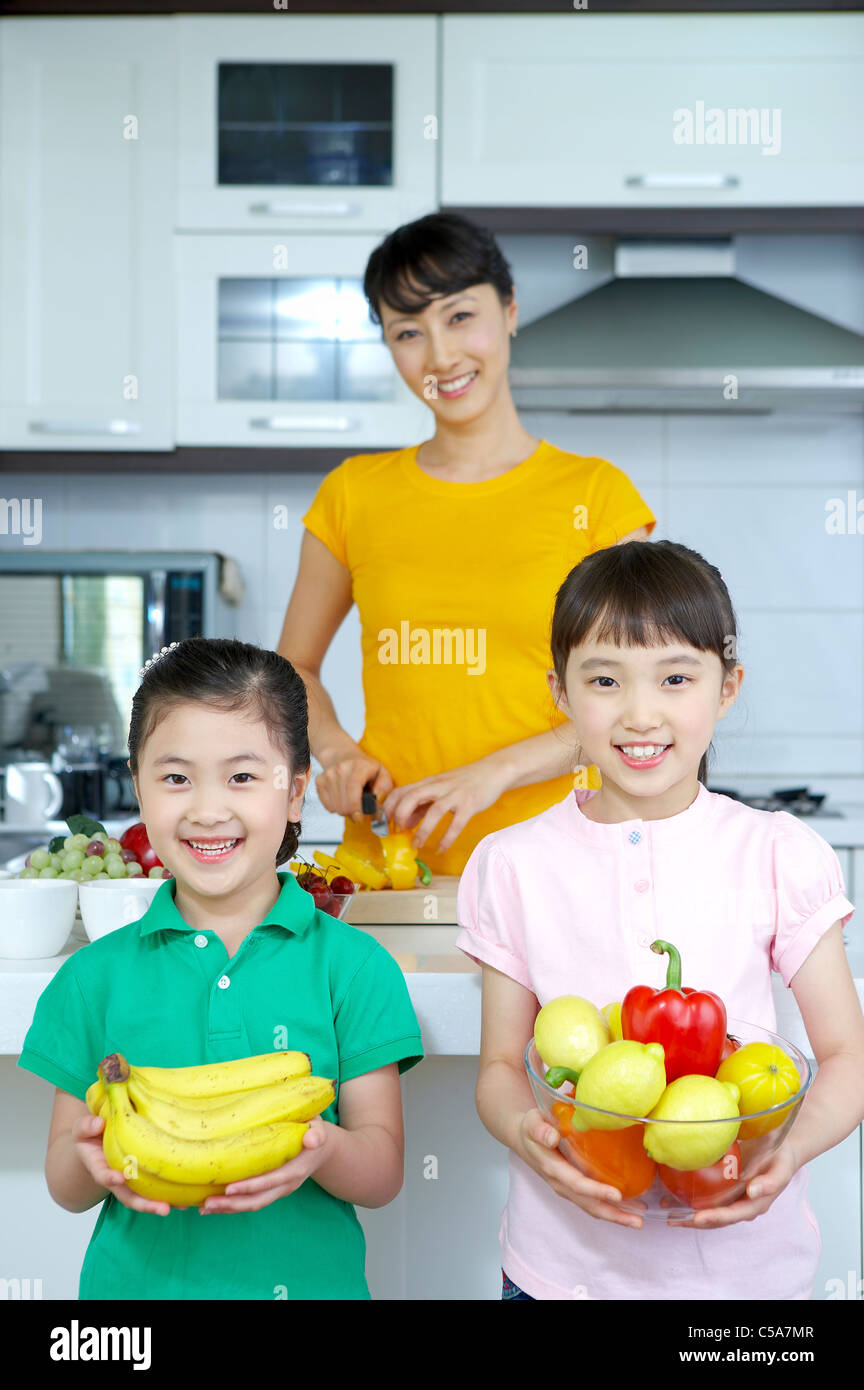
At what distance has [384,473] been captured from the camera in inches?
59.5

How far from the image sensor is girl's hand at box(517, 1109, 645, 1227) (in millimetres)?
720

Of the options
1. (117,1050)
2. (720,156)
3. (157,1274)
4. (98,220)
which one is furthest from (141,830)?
(720,156)

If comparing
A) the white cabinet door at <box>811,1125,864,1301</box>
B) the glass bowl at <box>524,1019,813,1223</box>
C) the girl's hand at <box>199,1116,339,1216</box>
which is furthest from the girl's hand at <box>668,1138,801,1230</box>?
the white cabinet door at <box>811,1125,864,1301</box>

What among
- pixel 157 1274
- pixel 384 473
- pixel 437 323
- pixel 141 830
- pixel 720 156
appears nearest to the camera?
pixel 157 1274

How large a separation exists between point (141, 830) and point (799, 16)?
2060 millimetres

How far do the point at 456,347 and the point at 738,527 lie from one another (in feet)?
4.78

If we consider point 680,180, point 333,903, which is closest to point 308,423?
point 680,180

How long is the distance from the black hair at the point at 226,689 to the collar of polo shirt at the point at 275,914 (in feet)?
0.15

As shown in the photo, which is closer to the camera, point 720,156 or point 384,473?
point 384,473

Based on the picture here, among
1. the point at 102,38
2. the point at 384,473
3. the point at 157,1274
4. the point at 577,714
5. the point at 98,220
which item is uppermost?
the point at 102,38

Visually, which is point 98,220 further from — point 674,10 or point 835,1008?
point 835,1008

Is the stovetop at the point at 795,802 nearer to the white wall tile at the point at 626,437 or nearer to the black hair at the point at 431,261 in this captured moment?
the white wall tile at the point at 626,437

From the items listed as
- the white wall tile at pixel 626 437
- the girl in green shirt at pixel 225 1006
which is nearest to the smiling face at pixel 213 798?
the girl in green shirt at pixel 225 1006

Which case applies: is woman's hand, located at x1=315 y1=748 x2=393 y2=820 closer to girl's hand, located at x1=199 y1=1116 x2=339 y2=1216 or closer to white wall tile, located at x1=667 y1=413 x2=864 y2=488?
girl's hand, located at x1=199 y1=1116 x2=339 y2=1216
